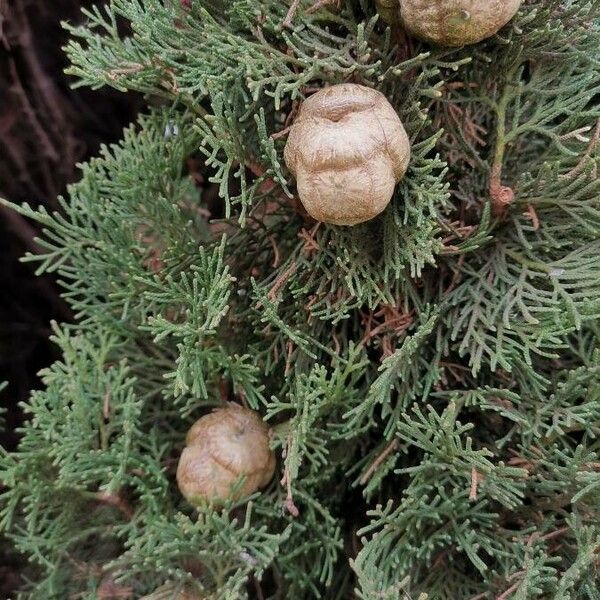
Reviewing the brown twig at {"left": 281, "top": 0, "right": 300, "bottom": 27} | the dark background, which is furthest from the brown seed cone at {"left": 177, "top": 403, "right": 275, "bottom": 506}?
the dark background

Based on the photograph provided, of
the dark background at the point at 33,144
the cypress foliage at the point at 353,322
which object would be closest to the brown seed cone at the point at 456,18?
the cypress foliage at the point at 353,322

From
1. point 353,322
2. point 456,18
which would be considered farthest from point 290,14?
point 353,322

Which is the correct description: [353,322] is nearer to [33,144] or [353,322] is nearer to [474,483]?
[474,483]

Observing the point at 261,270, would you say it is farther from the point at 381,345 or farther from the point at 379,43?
the point at 379,43

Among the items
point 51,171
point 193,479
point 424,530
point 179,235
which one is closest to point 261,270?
point 179,235

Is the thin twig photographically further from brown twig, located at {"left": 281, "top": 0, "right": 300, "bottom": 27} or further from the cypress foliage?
brown twig, located at {"left": 281, "top": 0, "right": 300, "bottom": 27}

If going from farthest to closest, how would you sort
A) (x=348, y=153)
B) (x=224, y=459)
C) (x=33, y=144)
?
1. (x=33, y=144)
2. (x=224, y=459)
3. (x=348, y=153)
